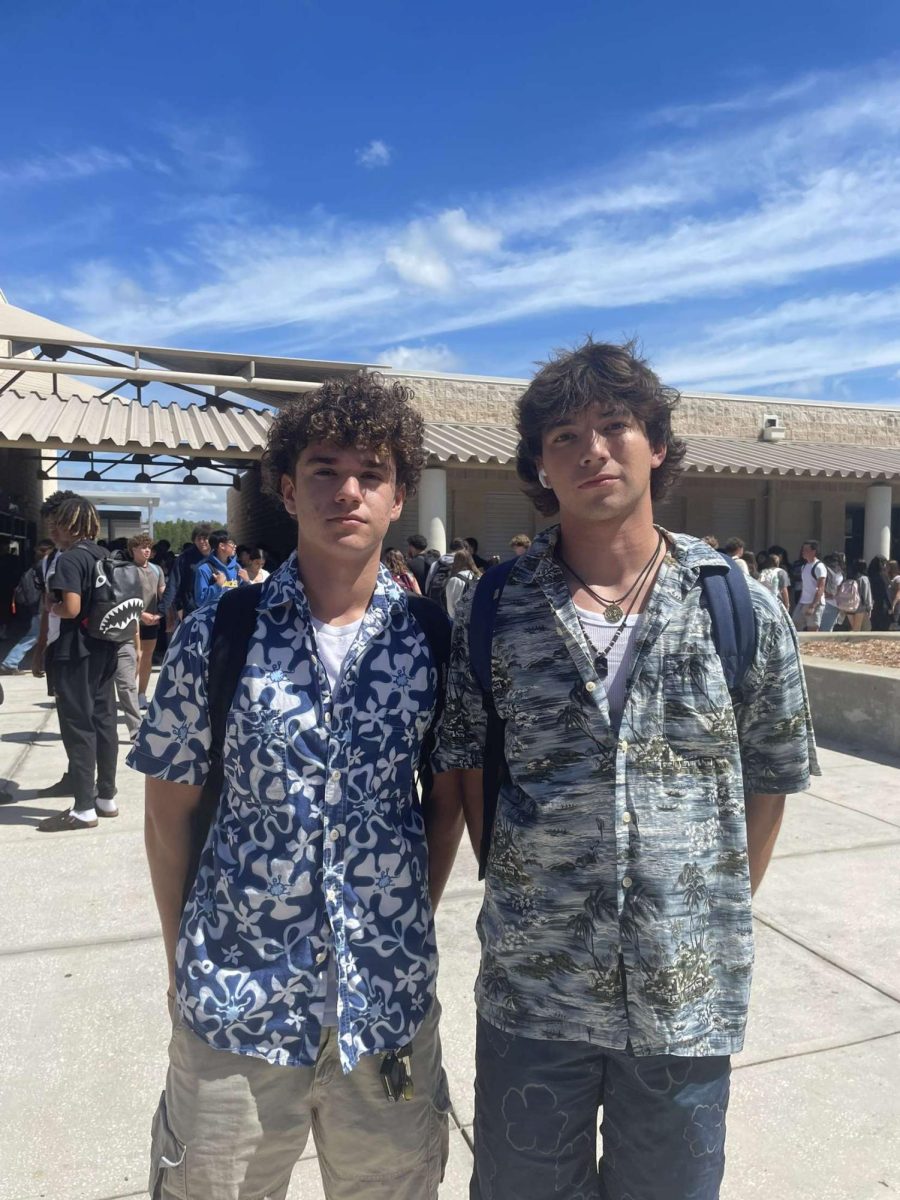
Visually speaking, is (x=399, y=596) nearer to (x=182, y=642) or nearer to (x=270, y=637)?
(x=270, y=637)

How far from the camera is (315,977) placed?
152 centimetres

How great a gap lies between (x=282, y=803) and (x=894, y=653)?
31.2 feet

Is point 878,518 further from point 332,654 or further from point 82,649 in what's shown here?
point 332,654

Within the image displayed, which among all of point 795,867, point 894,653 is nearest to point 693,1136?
point 795,867

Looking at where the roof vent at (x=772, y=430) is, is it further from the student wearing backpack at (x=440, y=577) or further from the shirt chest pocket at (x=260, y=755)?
the shirt chest pocket at (x=260, y=755)

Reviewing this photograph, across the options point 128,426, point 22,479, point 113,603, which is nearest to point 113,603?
point 113,603

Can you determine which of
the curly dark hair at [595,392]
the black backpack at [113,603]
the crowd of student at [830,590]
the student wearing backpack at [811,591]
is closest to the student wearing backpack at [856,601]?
the crowd of student at [830,590]

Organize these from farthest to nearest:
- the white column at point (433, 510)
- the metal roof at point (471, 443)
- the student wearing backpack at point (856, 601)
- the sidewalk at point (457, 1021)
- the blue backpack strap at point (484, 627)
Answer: the student wearing backpack at point (856, 601)
the white column at point (433, 510)
the metal roof at point (471, 443)
the sidewalk at point (457, 1021)
the blue backpack strap at point (484, 627)

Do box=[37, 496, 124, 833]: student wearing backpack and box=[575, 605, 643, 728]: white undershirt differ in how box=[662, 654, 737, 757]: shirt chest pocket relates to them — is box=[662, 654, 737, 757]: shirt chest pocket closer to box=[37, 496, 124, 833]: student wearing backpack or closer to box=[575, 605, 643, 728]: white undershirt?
box=[575, 605, 643, 728]: white undershirt

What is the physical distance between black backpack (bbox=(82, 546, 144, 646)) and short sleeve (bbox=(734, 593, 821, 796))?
4.06 m

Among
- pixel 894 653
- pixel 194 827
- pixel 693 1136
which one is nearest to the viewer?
pixel 693 1136

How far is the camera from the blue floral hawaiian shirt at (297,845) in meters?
1.51

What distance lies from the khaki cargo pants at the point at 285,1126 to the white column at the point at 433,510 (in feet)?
36.8

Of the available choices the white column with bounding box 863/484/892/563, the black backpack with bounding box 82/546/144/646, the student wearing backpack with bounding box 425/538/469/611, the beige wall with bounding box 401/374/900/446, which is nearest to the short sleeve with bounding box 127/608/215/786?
the black backpack with bounding box 82/546/144/646
